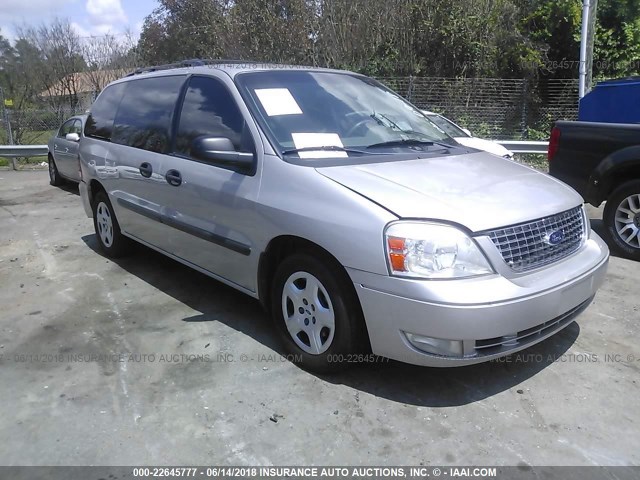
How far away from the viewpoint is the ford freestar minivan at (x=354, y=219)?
2908mm

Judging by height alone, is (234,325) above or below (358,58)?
below

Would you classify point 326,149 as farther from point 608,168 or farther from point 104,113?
point 608,168

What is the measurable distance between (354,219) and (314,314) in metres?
0.68

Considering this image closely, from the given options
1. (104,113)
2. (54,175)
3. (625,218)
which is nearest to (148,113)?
(104,113)

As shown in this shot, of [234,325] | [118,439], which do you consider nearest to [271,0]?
[234,325]

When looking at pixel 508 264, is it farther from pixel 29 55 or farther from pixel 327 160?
pixel 29 55

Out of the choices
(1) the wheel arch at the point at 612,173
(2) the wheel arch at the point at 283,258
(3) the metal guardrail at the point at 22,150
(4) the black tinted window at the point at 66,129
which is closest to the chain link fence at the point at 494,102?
(4) the black tinted window at the point at 66,129

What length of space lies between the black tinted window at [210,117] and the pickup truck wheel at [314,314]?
924mm

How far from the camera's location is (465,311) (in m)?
2.82

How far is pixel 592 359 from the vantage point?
12.1 ft

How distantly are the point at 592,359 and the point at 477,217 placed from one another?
4.83ft

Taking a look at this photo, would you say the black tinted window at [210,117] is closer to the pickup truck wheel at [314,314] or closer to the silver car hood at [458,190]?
the silver car hood at [458,190]

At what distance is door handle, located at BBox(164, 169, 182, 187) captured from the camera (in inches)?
169

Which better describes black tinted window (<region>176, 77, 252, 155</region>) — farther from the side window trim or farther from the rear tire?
the rear tire
